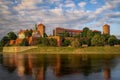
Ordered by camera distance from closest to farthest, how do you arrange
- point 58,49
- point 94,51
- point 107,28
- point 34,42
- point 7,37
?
point 94,51 → point 58,49 → point 34,42 → point 7,37 → point 107,28

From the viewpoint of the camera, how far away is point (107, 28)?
18475 centimetres

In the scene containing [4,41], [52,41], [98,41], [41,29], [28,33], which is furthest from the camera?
[41,29]

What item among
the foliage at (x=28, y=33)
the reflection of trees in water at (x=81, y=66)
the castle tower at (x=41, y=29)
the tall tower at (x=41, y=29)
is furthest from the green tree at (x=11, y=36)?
the reflection of trees in water at (x=81, y=66)

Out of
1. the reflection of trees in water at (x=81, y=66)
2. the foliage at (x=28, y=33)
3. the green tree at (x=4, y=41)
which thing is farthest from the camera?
the foliage at (x=28, y=33)

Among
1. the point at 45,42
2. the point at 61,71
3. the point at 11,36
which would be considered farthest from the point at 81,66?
the point at 11,36

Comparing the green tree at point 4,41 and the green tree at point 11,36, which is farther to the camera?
the green tree at point 11,36

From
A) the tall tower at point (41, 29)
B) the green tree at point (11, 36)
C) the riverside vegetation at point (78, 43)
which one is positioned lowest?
the riverside vegetation at point (78, 43)

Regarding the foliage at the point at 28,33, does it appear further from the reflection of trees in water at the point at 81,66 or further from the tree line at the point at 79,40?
the reflection of trees in water at the point at 81,66

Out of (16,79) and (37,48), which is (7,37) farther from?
(16,79)

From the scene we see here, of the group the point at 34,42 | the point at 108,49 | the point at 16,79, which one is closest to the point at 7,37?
the point at 34,42

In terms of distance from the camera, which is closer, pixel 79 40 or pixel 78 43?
pixel 78 43

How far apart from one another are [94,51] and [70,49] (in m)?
12.1

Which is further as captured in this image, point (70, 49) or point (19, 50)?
point (19, 50)

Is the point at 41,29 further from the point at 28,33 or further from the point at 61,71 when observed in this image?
the point at 61,71
